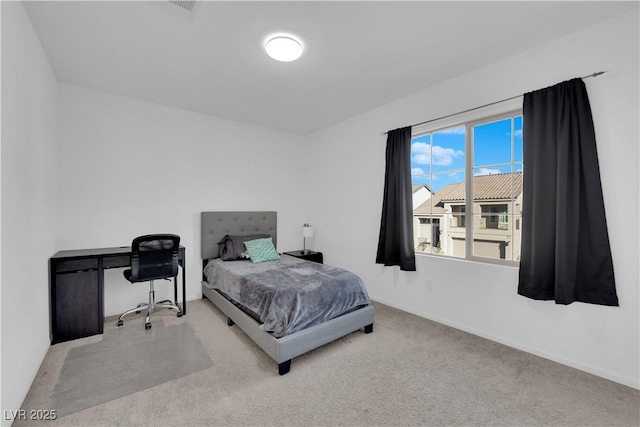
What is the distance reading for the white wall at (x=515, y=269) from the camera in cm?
195

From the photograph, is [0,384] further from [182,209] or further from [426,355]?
[426,355]

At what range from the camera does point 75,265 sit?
104 inches

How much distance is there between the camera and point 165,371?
213cm

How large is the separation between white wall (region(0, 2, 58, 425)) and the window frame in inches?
137

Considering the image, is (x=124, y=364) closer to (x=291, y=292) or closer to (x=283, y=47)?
(x=291, y=292)

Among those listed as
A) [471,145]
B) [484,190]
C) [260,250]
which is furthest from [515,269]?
[260,250]

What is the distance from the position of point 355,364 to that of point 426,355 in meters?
0.66

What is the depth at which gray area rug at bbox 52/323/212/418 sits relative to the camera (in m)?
1.85

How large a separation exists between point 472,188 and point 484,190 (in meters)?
0.11

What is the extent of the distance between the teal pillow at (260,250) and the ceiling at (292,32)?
6.30 feet

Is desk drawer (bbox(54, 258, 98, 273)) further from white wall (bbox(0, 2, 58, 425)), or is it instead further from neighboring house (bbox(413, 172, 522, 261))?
neighboring house (bbox(413, 172, 522, 261))

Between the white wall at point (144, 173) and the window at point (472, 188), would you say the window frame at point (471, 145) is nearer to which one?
the window at point (472, 188)

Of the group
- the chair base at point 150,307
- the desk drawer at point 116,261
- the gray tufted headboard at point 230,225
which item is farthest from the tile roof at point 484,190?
the desk drawer at point 116,261

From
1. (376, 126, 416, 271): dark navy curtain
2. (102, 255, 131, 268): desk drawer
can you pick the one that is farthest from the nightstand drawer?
(102, 255, 131, 268): desk drawer
